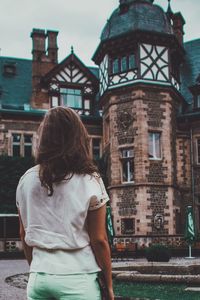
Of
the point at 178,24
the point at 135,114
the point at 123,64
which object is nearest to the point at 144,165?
the point at 135,114

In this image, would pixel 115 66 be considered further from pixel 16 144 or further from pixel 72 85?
pixel 16 144

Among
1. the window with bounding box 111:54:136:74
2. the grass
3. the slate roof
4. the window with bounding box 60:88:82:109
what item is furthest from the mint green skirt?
the slate roof

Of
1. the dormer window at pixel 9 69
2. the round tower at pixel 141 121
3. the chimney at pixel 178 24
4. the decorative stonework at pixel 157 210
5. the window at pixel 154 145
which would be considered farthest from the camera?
the chimney at pixel 178 24

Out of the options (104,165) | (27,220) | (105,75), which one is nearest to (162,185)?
(104,165)

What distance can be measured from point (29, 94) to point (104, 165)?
5.70m

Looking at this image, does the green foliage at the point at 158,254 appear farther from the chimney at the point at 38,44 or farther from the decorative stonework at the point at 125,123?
the chimney at the point at 38,44

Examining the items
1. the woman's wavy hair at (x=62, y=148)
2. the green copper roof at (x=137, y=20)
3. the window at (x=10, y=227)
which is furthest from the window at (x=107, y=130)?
the woman's wavy hair at (x=62, y=148)

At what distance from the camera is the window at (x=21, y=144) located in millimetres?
25297

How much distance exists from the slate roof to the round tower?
98.7 inches

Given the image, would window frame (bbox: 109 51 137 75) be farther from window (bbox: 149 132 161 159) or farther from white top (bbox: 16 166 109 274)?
white top (bbox: 16 166 109 274)

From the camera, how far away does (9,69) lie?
94.6 feet

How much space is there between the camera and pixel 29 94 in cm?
2758

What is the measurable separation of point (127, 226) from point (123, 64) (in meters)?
7.22

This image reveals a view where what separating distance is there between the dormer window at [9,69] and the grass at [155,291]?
66.2ft
